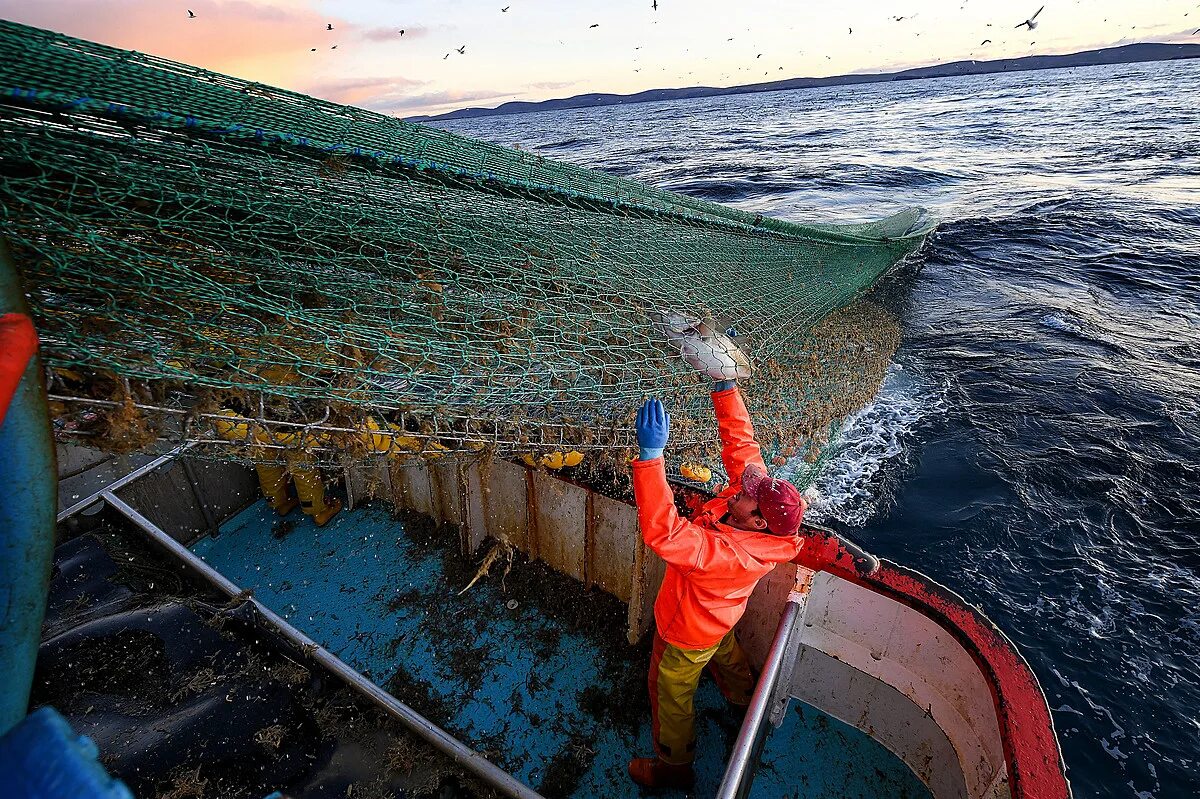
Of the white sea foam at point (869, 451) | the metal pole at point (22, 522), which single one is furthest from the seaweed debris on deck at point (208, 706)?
the white sea foam at point (869, 451)

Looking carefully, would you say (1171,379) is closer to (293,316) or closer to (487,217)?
(487,217)

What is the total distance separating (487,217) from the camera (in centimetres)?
360

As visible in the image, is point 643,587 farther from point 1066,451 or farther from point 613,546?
point 1066,451

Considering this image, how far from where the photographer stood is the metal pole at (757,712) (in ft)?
7.42

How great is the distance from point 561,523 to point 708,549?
1.80 metres

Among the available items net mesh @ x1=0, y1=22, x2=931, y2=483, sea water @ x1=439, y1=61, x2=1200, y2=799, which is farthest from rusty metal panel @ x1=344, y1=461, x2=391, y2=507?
sea water @ x1=439, y1=61, x2=1200, y2=799

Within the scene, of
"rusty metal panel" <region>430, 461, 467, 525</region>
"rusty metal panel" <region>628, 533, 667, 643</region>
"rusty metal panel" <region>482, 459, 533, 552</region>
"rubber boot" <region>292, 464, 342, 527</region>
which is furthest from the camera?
"rubber boot" <region>292, 464, 342, 527</region>

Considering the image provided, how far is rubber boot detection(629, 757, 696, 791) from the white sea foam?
3.36m

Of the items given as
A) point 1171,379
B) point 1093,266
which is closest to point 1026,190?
point 1093,266

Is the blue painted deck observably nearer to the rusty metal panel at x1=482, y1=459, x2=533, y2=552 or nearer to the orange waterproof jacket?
the rusty metal panel at x1=482, y1=459, x2=533, y2=552

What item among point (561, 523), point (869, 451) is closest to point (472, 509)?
point (561, 523)

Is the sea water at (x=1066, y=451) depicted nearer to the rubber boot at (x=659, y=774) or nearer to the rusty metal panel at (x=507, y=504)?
the rubber boot at (x=659, y=774)

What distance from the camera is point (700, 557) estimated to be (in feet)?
8.36

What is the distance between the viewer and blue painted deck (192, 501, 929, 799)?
11.0 ft
